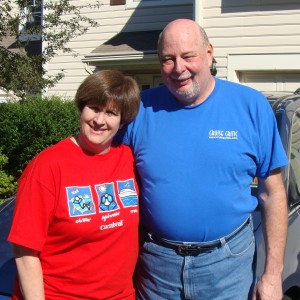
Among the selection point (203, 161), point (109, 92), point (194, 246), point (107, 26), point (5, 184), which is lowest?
point (5, 184)

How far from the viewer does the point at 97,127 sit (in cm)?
207

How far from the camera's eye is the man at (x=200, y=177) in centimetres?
221

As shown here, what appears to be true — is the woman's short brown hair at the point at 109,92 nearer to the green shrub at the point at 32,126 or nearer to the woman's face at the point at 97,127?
the woman's face at the point at 97,127

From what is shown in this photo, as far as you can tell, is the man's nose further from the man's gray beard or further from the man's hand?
the man's hand

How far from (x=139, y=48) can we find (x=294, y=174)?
7.20 meters

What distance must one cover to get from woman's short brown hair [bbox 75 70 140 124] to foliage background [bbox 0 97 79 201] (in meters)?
5.85

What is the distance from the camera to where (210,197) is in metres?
2.20

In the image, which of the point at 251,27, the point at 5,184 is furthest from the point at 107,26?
the point at 5,184

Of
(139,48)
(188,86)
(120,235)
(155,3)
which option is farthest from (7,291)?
(155,3)

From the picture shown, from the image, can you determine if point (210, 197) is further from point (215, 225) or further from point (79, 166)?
point (79, 166)

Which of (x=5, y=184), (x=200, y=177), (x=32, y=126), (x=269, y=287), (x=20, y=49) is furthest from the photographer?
(x=32, y=126)

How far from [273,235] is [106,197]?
2.75ft

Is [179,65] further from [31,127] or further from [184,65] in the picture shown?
[31,127]

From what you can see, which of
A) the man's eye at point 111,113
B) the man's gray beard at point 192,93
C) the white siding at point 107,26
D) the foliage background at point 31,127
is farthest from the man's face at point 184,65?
the white siding at point 107,26
